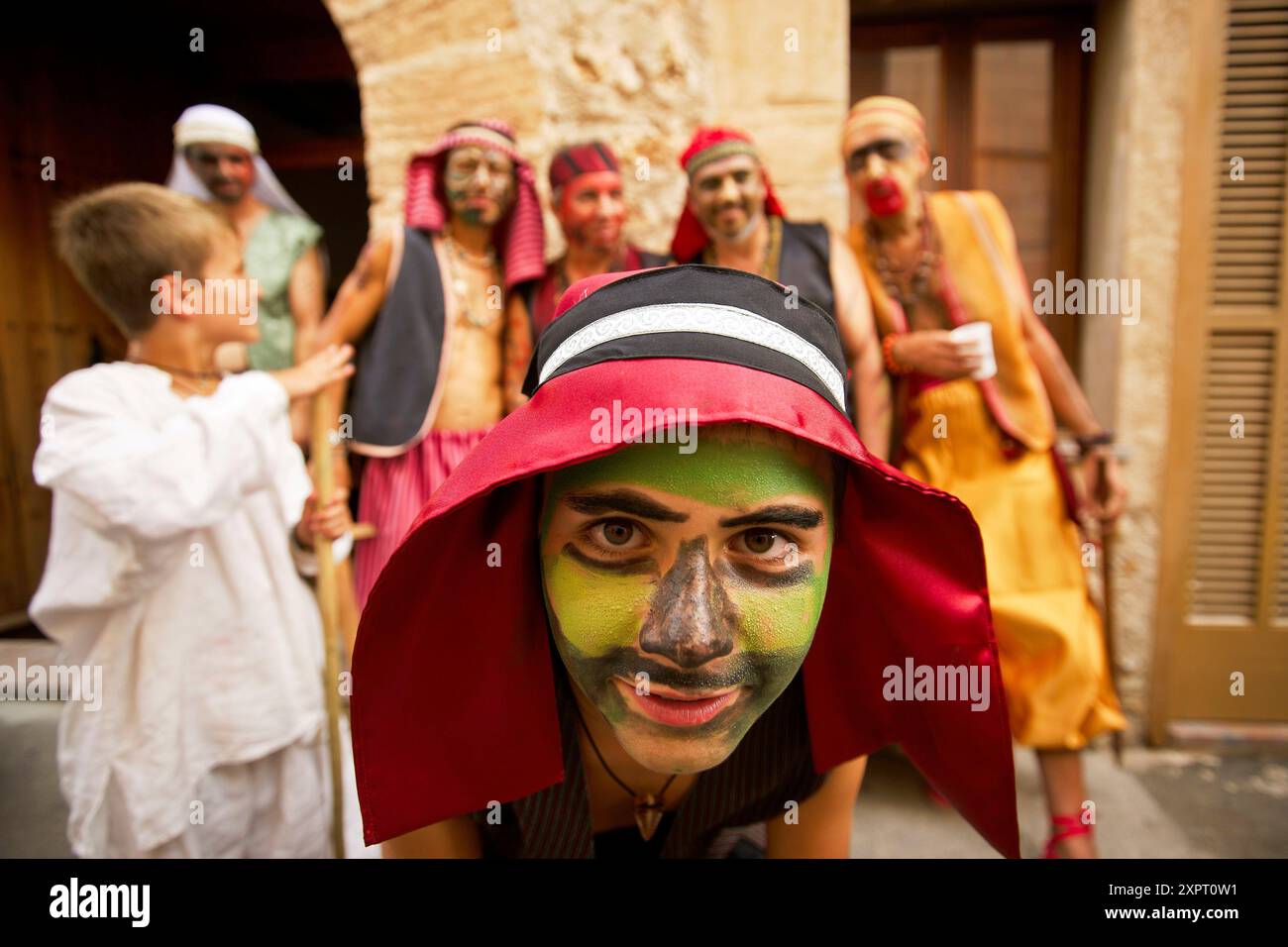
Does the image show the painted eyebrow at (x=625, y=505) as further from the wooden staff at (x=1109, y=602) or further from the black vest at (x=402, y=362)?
the wooden staff at (x=1109, y=602)

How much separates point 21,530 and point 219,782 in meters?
3.21

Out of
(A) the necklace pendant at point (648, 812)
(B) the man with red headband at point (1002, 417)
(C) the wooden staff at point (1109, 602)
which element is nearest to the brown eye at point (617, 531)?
(A) the necklace pendant at point (648, 812)

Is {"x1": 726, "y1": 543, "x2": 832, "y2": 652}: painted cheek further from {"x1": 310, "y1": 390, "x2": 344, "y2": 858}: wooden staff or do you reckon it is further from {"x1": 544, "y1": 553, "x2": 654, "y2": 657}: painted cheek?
{"x1": 310, "y1": 390, "x2": 344, "y2": 858}: wooden staff

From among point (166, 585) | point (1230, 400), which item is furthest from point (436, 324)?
point (1230, 400)

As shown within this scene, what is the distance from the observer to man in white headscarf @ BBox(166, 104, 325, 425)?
2732 mm

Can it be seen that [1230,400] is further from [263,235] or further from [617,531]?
[263,235]

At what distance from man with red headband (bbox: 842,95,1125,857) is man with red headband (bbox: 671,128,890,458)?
0.12m

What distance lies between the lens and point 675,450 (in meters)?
0.82

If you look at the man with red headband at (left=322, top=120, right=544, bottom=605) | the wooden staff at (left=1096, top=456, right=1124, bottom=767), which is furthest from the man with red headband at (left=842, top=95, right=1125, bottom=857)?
the man with red headband at (left=322, top=120, right=544, bottom=605)

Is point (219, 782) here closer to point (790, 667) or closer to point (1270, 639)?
point (790, 667)

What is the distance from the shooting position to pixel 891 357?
225 cm

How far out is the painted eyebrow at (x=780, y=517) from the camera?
2.67 ft

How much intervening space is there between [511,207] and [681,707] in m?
2.14
